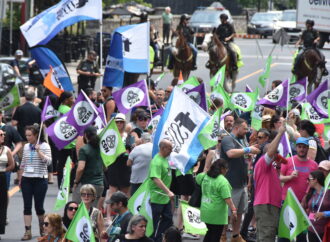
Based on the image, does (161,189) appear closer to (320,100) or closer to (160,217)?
(160,217)

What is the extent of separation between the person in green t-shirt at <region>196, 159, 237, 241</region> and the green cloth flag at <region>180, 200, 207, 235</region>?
234 millimetres

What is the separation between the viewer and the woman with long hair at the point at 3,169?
15.7 metres

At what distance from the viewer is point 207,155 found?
50.9 ft

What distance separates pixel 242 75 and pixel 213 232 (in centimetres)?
2480

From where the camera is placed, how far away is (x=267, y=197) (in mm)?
13734

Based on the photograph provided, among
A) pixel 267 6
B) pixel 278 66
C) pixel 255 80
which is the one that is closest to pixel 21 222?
pixel 255 80

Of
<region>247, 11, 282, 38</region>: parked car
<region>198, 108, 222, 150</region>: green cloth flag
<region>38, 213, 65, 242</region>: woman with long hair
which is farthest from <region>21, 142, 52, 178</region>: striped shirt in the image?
<region>247, 11, 282, 38</region>: parked car

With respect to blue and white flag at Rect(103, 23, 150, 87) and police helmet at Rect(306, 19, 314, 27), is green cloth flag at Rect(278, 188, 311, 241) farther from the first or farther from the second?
police helmet at Rect(306, 19, 314, 27)

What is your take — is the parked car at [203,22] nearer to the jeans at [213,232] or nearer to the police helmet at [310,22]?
the police helmet at [310,22]

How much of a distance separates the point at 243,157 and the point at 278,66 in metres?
27.2

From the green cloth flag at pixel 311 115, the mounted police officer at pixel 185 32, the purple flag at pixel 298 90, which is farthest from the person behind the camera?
the mounted police officer at pixel 185 32

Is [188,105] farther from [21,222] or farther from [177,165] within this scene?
[21,222]

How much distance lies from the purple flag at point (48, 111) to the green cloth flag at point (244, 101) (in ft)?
10.6

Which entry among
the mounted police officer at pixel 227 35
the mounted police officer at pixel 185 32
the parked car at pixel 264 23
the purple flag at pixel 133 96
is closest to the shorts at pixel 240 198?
the purple flag at pixel 133 96
